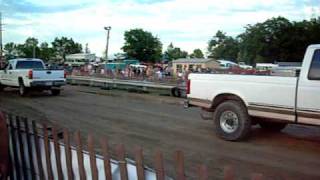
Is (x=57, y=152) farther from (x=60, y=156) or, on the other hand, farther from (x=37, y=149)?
(x=37, y=149)

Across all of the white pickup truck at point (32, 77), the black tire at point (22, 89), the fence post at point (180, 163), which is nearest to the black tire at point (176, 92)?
the white pickup truck at point (32, 77)

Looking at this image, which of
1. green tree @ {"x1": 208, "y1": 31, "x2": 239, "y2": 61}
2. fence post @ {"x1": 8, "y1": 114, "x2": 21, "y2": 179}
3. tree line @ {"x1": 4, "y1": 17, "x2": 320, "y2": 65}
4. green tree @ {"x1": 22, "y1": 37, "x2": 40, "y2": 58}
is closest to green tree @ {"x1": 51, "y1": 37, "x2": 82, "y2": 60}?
tree line @ {"x1": 4, "y1": 17, "x2": 320, "y2": 65}

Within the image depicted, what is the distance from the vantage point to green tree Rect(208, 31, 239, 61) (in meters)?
140

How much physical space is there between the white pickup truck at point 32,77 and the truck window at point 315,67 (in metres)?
14.6

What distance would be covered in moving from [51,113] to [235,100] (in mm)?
6830

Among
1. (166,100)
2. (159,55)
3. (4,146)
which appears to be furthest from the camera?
(159,55)

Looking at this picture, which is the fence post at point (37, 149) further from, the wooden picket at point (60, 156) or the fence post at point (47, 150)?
the fence post at point (47, 150)

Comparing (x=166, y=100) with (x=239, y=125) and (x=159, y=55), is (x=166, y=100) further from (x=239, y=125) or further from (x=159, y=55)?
(x=159, y=55)

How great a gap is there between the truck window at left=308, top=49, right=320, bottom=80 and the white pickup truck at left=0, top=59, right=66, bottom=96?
14.6 meters

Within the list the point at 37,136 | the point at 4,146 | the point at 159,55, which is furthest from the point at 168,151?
the point at 159,55

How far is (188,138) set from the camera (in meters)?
10.1

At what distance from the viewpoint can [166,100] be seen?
60.8 feet

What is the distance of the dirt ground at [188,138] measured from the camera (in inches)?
300

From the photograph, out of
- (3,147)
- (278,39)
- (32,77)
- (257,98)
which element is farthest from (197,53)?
(3,147)
